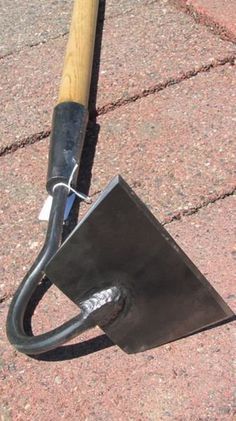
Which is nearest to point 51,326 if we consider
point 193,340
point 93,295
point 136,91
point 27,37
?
point 93,295

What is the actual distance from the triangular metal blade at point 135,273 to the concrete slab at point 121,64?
826mm

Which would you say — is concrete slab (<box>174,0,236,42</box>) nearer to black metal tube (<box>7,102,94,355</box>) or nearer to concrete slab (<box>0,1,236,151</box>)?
concrete slab (<box>0,1,236,151</box>)

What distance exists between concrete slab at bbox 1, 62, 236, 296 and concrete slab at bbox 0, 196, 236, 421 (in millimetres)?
258

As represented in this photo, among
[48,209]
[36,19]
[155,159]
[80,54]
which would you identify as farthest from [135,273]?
[36,19]

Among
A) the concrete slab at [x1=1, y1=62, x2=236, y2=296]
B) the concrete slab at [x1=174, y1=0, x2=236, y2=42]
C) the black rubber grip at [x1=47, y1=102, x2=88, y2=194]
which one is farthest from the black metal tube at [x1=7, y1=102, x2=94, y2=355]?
the concrete slab at [x1=174, y1=0, x2=236, y2=42]

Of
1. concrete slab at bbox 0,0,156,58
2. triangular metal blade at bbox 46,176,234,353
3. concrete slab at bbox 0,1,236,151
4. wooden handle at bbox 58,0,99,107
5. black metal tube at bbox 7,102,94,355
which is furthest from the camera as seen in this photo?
concrete slab at bbox 0,0,156,58

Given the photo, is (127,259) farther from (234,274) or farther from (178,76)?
(178,76)

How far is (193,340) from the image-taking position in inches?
72.9

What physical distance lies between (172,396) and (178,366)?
74 mm

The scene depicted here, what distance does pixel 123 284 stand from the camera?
1788mm

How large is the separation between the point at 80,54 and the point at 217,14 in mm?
490

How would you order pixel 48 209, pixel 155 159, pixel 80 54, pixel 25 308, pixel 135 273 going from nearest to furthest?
pixel 135 273 → pixel 25 308 → pixel 48 209 → pixel 155 159 → pixel 80 54

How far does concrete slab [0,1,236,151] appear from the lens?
8.54ft

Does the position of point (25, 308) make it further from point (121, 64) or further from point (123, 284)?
point (121, 64)
